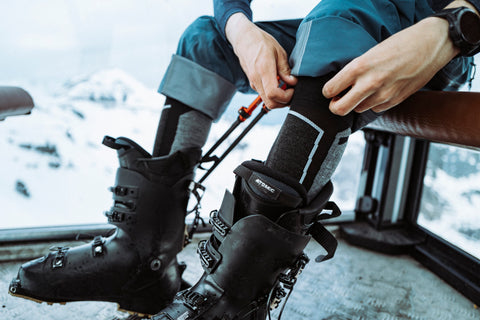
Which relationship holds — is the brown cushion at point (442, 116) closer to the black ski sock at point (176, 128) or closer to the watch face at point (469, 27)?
the watch face at point (469, 27)

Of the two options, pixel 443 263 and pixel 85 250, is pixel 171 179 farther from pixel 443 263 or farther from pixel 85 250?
pixel 443 263

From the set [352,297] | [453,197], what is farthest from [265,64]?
[453,197]

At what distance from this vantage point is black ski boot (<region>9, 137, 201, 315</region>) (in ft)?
2.60

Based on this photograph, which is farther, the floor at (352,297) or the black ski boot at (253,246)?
the floor at (352,297)

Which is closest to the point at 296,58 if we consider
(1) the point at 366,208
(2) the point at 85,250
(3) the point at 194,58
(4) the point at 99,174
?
(3) the point at 194,58

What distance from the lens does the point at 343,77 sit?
0.49 meters

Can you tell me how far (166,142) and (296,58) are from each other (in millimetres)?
444

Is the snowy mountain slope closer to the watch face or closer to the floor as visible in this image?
the floor

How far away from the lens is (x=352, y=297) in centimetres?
112

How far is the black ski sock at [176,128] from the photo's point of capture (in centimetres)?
89

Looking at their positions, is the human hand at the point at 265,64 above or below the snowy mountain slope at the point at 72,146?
above

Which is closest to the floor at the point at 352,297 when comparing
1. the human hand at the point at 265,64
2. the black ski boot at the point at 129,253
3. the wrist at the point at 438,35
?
the black ski boot at the point at 129,253

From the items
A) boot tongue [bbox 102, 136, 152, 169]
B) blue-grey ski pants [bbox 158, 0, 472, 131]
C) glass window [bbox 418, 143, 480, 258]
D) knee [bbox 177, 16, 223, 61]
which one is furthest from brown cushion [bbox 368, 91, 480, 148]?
glass window [bbox 418, 143, 480, 258]

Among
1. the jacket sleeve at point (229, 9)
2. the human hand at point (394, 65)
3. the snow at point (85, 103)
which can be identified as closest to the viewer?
the human hand at point (394, 65)
